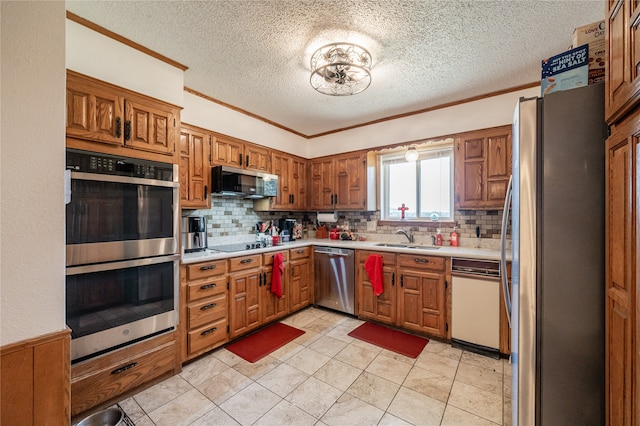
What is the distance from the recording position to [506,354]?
7.77 ft

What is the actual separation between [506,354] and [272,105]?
349cm

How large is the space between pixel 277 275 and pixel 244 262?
0.46 meters

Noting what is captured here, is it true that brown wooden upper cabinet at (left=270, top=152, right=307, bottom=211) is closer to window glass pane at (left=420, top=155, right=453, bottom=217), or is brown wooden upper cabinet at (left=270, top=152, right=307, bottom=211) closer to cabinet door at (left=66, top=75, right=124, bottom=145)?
window glass pane at (left=420, top=155, right=453, bottom=217)

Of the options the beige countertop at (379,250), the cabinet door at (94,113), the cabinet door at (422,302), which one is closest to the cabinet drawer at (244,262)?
the beige countertop at (379,250)

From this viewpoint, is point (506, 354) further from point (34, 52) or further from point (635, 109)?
point (34, 52)

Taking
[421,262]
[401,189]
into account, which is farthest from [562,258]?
[401,189]

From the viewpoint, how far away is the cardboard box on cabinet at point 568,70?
1155 mm

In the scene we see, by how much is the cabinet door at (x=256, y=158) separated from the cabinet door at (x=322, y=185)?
2.93 feet

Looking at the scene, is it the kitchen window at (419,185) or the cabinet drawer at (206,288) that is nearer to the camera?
the cabinet drawer at (206,288)

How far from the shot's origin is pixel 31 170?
1.08 m

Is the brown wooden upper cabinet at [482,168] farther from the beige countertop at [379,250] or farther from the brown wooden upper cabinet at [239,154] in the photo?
the brown wooden upper cabinet at [239,154]

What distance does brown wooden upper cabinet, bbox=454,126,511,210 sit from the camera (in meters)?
2.72

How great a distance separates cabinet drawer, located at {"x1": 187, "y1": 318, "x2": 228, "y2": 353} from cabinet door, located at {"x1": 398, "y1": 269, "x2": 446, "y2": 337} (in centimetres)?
188

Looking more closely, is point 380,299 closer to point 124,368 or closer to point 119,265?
point 124,368
